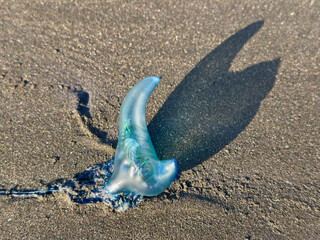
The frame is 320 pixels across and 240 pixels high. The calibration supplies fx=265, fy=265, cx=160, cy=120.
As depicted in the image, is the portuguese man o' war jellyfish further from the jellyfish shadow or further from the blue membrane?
the jellyfish shadow

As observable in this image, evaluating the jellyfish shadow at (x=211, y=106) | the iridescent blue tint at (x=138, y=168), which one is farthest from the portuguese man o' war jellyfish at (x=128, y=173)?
the jellyfish shadow at (x=211, y=106)

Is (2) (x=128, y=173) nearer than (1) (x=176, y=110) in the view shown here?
Yes

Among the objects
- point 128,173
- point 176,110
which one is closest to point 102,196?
point 128,173

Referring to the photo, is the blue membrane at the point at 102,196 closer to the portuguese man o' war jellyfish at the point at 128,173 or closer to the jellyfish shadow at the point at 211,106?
the portuguese man o' war jellyfish at the point at 128,173

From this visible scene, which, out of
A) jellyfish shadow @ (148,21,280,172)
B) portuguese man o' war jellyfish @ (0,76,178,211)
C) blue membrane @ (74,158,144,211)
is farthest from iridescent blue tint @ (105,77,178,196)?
jellyfish shadow @ (148,21,280,172)

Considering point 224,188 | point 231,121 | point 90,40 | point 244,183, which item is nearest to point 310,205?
point 244,183

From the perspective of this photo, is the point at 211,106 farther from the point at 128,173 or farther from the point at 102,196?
the point at 102,196
